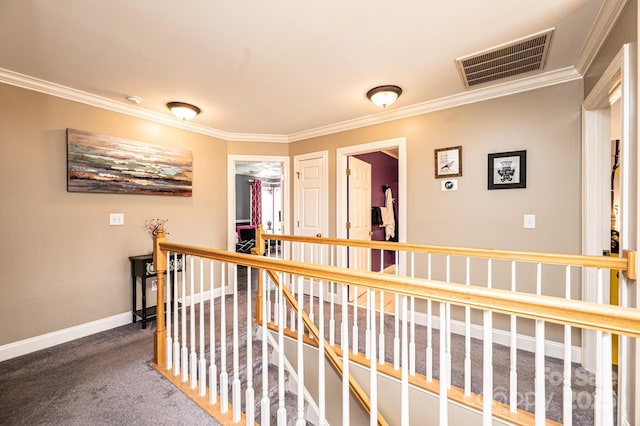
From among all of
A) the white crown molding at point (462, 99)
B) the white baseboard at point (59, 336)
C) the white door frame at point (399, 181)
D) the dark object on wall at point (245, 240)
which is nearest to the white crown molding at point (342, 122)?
the white crown molding at point (462, 99)

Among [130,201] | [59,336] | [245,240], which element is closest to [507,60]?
[130,201]

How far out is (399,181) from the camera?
10.4 feet

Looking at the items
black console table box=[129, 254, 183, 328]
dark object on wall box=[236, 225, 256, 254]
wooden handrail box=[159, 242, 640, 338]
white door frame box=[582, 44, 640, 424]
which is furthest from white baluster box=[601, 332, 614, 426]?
dark object on wall box=[236, 225, 256, 254]

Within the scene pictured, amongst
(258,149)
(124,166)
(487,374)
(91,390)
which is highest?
(258,149)

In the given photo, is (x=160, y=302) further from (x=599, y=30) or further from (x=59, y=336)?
(x=599, y=30)

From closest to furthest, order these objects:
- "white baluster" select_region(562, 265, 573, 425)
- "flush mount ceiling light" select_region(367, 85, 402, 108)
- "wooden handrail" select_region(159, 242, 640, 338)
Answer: "wooden handrail" select_region(159, 242, 640, 338) → "white baluster" select_region(562, 265, 573, 425) → "flush mount ceiling light" select_region(367, 85, 402, 108)

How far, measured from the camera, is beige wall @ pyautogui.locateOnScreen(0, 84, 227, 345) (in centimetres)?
230

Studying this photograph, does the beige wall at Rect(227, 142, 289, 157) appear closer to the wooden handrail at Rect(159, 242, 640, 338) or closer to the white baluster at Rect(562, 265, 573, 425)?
the wooden handrail at Rect(159, 242, 640, 338)

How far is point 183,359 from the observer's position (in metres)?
1.84

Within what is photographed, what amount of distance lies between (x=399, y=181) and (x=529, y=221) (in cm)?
127

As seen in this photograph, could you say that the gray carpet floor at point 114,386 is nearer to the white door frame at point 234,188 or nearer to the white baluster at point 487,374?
the white baluster at point 487,374

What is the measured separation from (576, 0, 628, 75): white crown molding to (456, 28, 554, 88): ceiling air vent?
0.22 metres

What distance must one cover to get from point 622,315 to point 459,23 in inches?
69.9

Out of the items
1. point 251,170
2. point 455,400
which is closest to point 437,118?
point 455,400
